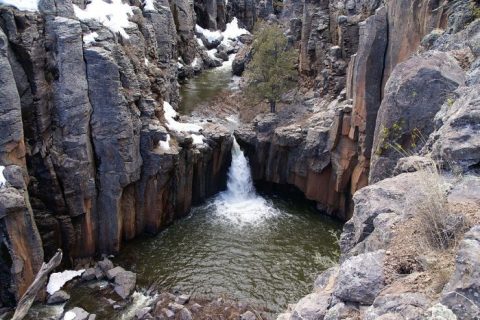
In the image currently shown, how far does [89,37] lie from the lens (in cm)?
1786

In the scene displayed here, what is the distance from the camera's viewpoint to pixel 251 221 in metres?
22.2

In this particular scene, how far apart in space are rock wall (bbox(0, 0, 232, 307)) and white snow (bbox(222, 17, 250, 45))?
124 ft

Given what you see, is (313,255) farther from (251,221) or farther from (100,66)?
(100,66)

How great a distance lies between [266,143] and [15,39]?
1443cm

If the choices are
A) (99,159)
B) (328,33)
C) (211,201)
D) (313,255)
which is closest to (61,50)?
(99,159)

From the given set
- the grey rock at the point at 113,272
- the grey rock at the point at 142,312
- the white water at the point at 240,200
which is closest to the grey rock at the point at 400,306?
the grey rock at the point at 142,312

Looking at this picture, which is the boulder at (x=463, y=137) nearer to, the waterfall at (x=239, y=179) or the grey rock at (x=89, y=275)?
the grey rock at (x=89, y=275)

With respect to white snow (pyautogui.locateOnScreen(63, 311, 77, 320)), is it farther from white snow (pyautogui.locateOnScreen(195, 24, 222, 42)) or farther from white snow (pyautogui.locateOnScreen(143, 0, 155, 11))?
white snow (pyautogui.locateOnScreen(195, 24, 222, 42))

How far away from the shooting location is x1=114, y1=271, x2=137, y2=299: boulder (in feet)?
54.2

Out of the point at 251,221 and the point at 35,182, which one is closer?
the point at 35,182

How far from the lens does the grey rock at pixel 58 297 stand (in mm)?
15792

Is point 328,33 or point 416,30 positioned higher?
point 328,33

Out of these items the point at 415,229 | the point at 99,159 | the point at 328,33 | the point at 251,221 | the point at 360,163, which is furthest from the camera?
the point at 328,33

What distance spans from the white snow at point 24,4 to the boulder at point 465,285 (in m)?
17.7
